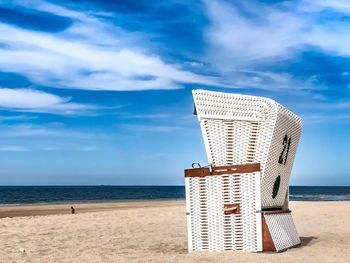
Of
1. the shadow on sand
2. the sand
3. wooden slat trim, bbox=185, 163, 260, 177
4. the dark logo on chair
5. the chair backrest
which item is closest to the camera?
the sand

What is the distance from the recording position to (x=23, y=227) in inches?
625

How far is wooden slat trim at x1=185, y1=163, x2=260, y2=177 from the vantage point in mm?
9531

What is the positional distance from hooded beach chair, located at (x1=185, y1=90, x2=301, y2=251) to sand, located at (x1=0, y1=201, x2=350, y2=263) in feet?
1.26

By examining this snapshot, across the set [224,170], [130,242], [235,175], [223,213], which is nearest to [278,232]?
[223,213]

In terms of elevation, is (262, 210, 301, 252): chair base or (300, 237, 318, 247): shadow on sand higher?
(262, 210, 301, 252): chair base

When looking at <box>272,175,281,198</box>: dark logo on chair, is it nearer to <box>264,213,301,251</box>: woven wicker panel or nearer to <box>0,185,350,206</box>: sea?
<box>264,213,301,251</box>: woven wicker panel

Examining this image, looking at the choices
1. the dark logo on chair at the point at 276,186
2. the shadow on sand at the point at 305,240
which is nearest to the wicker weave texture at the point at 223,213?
the dark logo on chair at the point at 276,186

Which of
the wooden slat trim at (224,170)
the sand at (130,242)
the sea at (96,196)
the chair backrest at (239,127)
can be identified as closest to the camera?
the sand at (130,242)

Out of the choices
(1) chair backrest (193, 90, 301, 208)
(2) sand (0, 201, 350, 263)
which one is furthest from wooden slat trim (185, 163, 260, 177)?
(2) sand (0, 201, 350, 263)

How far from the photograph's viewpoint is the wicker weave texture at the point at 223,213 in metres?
9.55

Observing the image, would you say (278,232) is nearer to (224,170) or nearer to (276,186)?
(276,186)

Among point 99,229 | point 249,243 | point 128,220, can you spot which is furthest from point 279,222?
point 128,220

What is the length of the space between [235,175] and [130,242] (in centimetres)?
376

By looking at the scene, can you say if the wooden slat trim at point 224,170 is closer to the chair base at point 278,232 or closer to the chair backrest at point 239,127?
the chair backrest at point 239,127
